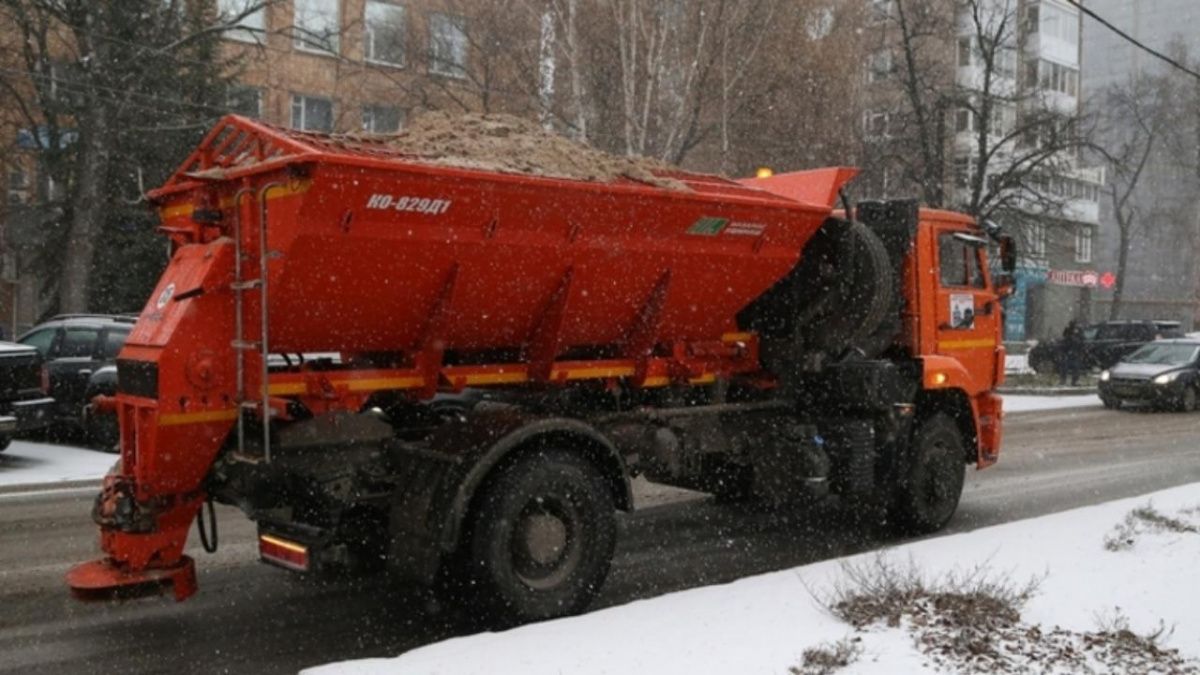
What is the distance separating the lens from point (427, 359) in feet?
21.4

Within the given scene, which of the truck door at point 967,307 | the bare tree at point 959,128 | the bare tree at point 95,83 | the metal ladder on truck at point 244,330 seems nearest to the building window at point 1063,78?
the bare tree at point 959,128

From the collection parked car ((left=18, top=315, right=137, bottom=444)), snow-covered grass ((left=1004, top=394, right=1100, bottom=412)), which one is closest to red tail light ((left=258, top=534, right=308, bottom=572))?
parked car ((left=18, top=315, right=137, bottom=444))

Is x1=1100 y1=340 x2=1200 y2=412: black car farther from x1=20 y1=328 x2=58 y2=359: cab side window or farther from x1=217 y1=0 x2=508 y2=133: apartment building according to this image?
x1=20 y1=328 x2=58 y2=359: cab side window

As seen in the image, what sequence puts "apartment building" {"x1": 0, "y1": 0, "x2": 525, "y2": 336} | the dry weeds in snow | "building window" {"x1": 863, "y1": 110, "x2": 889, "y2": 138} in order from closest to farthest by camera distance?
the dry weeds in snow
"apartment building" {"x1": 0, "y1": 0, "x2": 525, "y2": 336}
"building window" {"x1": 863, "y1": 110, "x2": 889, "y2": 138}

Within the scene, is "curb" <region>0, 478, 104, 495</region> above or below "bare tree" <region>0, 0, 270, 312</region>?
below

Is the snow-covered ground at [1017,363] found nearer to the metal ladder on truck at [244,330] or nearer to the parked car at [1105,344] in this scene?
the parked car at [1105,344]

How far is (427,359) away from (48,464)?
9234 millimetres

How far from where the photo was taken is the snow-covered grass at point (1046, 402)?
918 inches

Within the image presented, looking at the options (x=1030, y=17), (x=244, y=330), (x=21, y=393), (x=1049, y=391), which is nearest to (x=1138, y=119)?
(x=1030, y=17)

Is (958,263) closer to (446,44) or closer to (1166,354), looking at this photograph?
(1166,354)

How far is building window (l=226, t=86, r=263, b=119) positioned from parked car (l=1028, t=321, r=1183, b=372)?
22446 millimetres

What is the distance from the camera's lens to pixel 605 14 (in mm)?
23266

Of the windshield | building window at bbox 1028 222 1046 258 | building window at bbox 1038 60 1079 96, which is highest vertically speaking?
building window at bbox 1038 60 1079 96

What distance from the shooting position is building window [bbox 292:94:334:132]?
115ft
